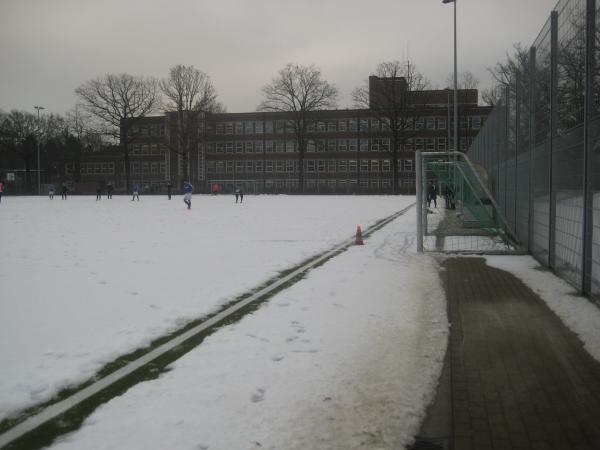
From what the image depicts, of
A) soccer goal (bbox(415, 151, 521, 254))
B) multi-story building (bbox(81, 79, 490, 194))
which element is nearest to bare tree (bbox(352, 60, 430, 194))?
multi-story building (bbox(81, 79, 490, 194))

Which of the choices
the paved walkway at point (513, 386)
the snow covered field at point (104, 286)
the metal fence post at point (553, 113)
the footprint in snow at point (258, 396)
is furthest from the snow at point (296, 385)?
the metal fence post at point (553, 113)

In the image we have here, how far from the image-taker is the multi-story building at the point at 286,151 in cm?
8241

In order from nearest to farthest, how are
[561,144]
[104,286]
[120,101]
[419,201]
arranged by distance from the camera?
1. [104,286]
2. [561,144]
3. [419,201]
4. [120,101]

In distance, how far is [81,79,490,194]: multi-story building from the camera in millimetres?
82406

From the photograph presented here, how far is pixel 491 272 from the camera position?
9602mm

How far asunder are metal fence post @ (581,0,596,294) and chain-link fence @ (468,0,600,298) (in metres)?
0.01

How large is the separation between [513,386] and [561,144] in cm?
554

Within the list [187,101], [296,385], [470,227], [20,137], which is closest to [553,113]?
[296,385]

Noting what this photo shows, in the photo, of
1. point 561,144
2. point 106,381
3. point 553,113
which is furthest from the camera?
point 553,113

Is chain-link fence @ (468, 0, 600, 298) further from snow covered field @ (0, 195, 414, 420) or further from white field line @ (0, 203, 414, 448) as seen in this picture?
snow covered field @ (0, 195, 414, 420)

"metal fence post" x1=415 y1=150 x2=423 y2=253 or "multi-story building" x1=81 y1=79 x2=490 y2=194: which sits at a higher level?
"multi-story building" x1=81 y1=79 x2=490 y2=194

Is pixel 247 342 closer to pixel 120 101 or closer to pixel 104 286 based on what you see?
pixel 104 286

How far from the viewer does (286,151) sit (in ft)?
305

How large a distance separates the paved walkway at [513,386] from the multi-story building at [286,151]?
69.4 metres
